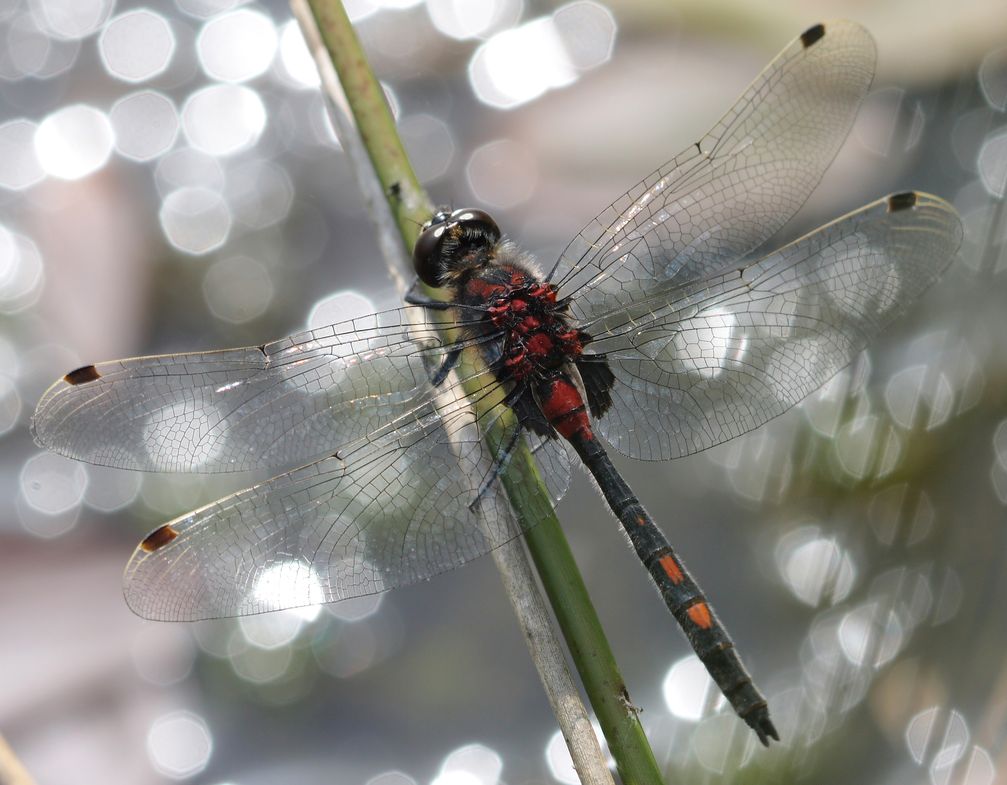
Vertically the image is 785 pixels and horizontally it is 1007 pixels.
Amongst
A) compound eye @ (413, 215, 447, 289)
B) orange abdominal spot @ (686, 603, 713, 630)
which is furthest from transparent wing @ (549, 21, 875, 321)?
orange abdominal spot @ (686, 603, 713, 630)

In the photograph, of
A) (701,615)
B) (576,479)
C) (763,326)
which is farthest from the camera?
(576,479)

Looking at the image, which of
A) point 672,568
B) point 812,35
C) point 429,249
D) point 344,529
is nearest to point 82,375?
point 344,529

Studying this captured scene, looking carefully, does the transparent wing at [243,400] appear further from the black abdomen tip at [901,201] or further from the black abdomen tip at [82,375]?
the black abdomen tip at [901,201]

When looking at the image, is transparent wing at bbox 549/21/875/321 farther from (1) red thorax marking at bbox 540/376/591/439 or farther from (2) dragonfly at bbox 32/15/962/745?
(1) red thorax marking at bbox 540/376/591/439

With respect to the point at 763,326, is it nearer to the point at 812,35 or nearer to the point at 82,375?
the point at 812,35

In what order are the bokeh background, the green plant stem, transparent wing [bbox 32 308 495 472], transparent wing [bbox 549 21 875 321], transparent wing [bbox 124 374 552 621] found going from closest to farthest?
the green plant stem, transparent wing [bbox 124 374 552 621], transparent wing [bbox 32 308 495 472], transparent wing [bbox 549 21 875 321], the bokeh background

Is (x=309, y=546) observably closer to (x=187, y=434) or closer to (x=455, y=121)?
(x=187, y=434)
